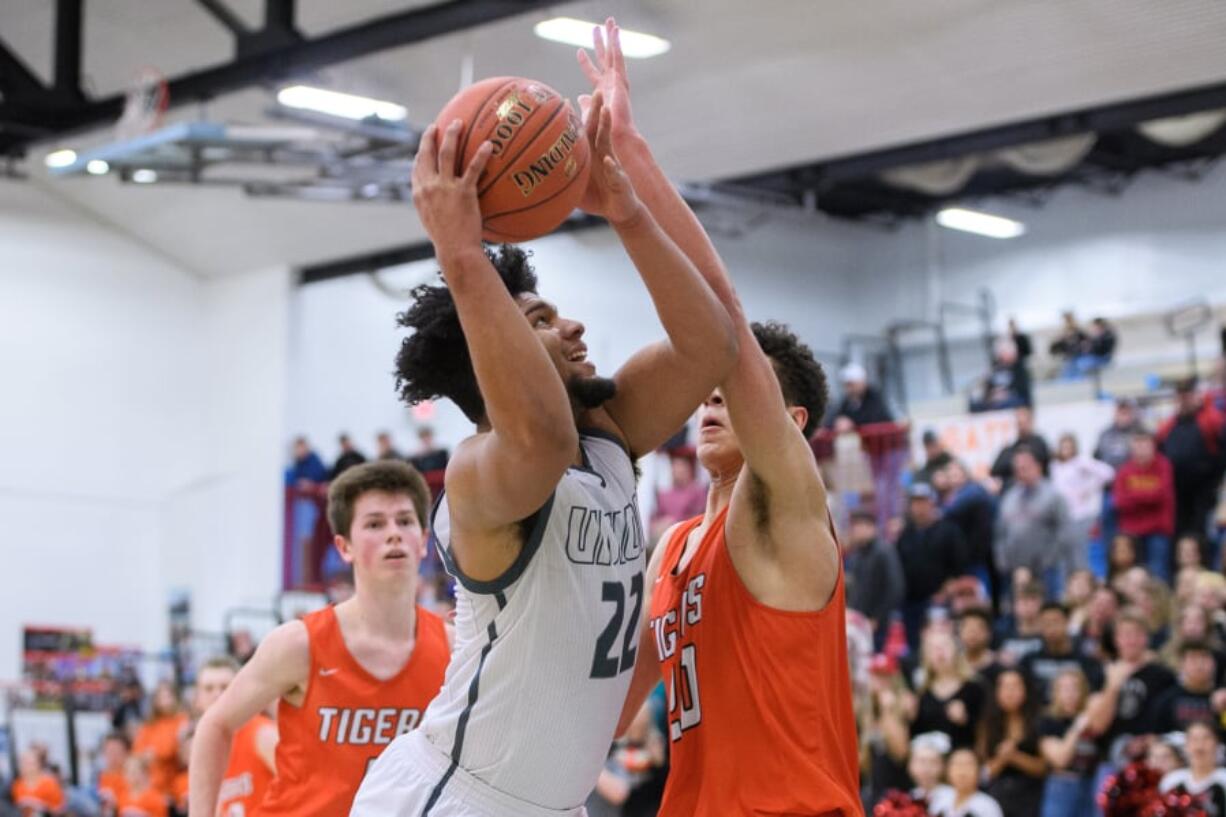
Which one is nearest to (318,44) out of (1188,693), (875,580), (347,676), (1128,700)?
(875,580)

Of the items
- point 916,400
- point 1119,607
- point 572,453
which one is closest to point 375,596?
point 572,453

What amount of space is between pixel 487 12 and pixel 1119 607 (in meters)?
7.63

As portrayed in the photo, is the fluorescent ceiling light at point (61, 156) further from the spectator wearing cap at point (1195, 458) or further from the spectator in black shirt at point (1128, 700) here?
the spectator in black shirt at point (1128, 700)

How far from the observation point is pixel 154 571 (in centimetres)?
2231

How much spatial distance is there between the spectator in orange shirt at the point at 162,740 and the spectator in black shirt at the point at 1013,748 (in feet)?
23.6

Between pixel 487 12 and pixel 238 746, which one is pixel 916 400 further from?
pixel 238 746

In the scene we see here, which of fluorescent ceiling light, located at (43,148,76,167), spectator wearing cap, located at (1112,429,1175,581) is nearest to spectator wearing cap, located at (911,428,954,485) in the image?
spectator wearing cap, located at (1112,429,1175,581)

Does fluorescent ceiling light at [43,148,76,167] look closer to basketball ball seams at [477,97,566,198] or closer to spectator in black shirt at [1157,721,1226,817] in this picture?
spectator in black shirt at [1157,721,1226,817]

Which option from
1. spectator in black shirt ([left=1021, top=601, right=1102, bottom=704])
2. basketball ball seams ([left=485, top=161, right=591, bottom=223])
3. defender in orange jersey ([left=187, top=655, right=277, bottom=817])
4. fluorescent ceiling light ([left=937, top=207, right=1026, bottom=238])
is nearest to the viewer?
basketball ball seams ([left=485, top=161, right=591, bottom=223])

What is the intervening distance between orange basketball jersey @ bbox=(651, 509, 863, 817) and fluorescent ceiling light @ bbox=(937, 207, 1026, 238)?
22372 mm

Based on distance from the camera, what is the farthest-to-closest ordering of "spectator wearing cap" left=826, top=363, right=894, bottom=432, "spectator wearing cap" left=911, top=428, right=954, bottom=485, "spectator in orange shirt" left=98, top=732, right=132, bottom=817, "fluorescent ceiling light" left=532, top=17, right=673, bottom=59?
"spectator wearing cap" left=826, top=363, right=894, bottom=432 → "spectator wearing cap" left=911, top=428, right=954, bottom=485 → "fluorescent ceiling light" left=532, top=17, right=673, bottom=59 → "spectator in orange shirt" left=98, top=732, right=132, bottom=817

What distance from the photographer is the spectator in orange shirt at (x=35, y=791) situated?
48.4ft

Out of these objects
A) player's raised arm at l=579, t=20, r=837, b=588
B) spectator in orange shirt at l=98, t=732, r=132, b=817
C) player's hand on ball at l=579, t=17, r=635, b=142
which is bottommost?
spectator in orange shirt at l=98, t=732, r=132, b=817

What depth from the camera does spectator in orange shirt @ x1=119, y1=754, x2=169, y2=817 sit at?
44.4 feet
